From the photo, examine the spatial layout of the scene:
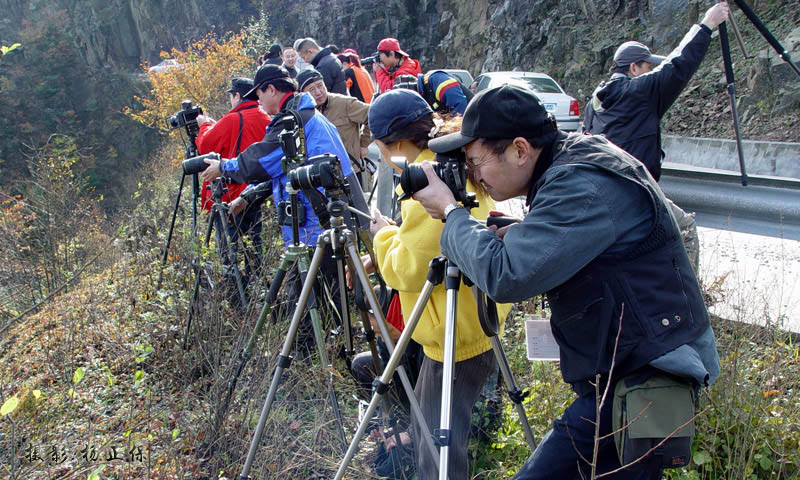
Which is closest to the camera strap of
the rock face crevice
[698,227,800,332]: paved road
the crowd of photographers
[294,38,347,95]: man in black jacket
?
the crowd of photographers

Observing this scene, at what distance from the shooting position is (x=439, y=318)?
2.23 meters

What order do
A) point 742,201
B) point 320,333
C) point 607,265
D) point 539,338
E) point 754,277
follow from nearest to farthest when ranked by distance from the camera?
point 607,265, point 539,338, point 320,333, point 754,277, point 742,201

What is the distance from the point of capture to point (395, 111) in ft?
7.79

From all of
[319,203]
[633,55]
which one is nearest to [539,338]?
[319,203]

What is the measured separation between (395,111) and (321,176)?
0.45 m

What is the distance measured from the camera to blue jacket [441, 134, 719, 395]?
1502 millimetres

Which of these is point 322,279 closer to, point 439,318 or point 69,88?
point 439,318

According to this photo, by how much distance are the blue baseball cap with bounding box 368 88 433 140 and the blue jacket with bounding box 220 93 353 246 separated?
3.78 ft

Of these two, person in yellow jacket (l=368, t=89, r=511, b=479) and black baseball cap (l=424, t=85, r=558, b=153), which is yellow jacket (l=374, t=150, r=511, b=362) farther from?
black baseball cap (l=424, t=85, r=558, b=153)

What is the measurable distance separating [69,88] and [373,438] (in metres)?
36.6

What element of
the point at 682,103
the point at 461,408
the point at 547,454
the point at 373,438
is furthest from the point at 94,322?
the point at 682,103

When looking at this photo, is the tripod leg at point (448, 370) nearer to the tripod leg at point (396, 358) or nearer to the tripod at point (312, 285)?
the tripod leg at point (396, 358)

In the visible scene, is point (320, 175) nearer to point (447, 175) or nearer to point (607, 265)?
point (447, 175)

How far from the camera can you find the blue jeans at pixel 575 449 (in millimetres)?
1689
